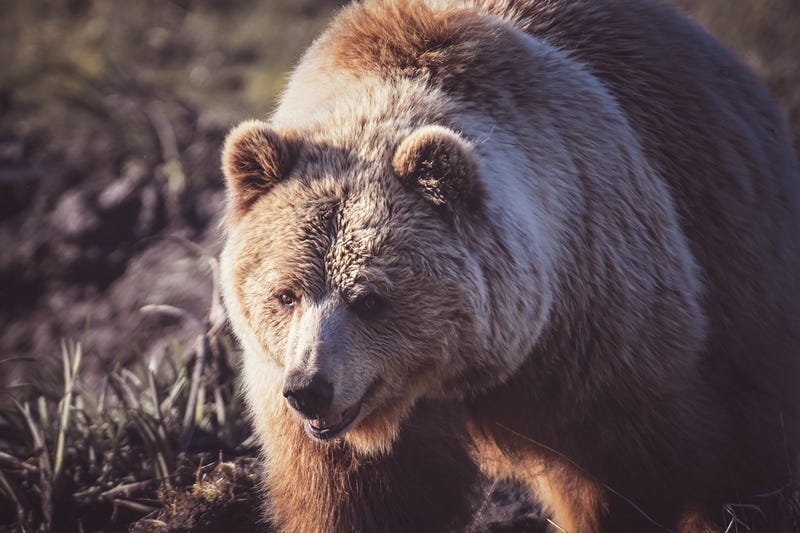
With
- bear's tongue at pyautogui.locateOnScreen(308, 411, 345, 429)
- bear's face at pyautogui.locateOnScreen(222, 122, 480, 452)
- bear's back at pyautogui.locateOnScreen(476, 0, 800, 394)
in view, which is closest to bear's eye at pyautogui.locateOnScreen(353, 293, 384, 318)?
bear's face at pyautogui.locateOnScreen(222, 122, 480, 452)

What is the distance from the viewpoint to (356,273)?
277 cm

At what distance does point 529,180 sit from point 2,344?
16.0 ft

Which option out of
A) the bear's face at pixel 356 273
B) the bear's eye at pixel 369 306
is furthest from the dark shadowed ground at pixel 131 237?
the bear's eye at pixel 369 306

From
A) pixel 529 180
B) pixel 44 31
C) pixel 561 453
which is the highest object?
pixel 529 180

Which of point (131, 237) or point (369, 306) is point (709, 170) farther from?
point (131, 237)

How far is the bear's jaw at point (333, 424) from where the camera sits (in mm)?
2809

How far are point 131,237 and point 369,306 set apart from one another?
462 centimetres

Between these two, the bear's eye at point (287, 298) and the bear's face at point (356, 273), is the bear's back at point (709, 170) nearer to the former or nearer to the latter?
the bear's face at point (356, 273)

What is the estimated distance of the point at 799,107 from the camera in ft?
22.3

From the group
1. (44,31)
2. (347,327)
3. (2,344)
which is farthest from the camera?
(44,31)

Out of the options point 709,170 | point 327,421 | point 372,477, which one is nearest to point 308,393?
point 327,421

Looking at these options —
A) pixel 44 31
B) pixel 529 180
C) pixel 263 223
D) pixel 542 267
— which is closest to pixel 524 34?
pixel 529 180

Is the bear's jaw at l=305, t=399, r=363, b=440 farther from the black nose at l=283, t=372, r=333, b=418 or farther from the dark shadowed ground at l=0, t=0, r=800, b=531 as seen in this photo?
the dark shadowed ground at l=0, t=0, r=800, b=531

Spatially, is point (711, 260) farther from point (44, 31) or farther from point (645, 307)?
point (44, 31)
